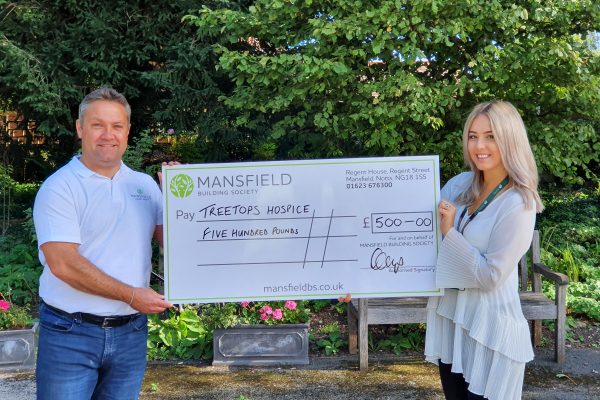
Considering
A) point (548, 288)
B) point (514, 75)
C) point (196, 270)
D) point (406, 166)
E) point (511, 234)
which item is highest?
point (514, 75)

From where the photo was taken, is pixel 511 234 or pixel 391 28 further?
pixel 391 28

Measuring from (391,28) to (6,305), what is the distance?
4164 millimetres

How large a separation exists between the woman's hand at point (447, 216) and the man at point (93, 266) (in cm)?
130

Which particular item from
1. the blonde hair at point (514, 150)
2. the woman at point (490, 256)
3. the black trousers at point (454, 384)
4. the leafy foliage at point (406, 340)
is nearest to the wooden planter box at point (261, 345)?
the leafy foliage at point (406, 340)

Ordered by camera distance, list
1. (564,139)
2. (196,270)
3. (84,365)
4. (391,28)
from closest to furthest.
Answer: (84,365)
(196,270)
(391,28)
(564,139)

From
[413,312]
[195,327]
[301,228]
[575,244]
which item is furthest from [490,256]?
[575,244]

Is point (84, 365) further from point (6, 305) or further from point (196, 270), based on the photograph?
point (6, 305)

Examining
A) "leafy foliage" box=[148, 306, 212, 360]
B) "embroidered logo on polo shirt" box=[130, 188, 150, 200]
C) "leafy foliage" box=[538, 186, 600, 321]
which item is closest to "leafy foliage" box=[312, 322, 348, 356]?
"leafy foliage" box=[148, 306, 212, 360]

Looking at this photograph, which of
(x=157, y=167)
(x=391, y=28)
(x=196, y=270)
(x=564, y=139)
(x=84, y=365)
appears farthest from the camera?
(x=157, y=167)

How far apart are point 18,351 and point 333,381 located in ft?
8.29

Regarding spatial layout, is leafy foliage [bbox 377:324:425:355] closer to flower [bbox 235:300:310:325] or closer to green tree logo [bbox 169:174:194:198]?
flower [bbox 235:300:310:325]

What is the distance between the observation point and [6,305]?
17.5 feet

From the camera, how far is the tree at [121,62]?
7.52 metres

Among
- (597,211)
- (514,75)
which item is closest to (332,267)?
(514,75)
